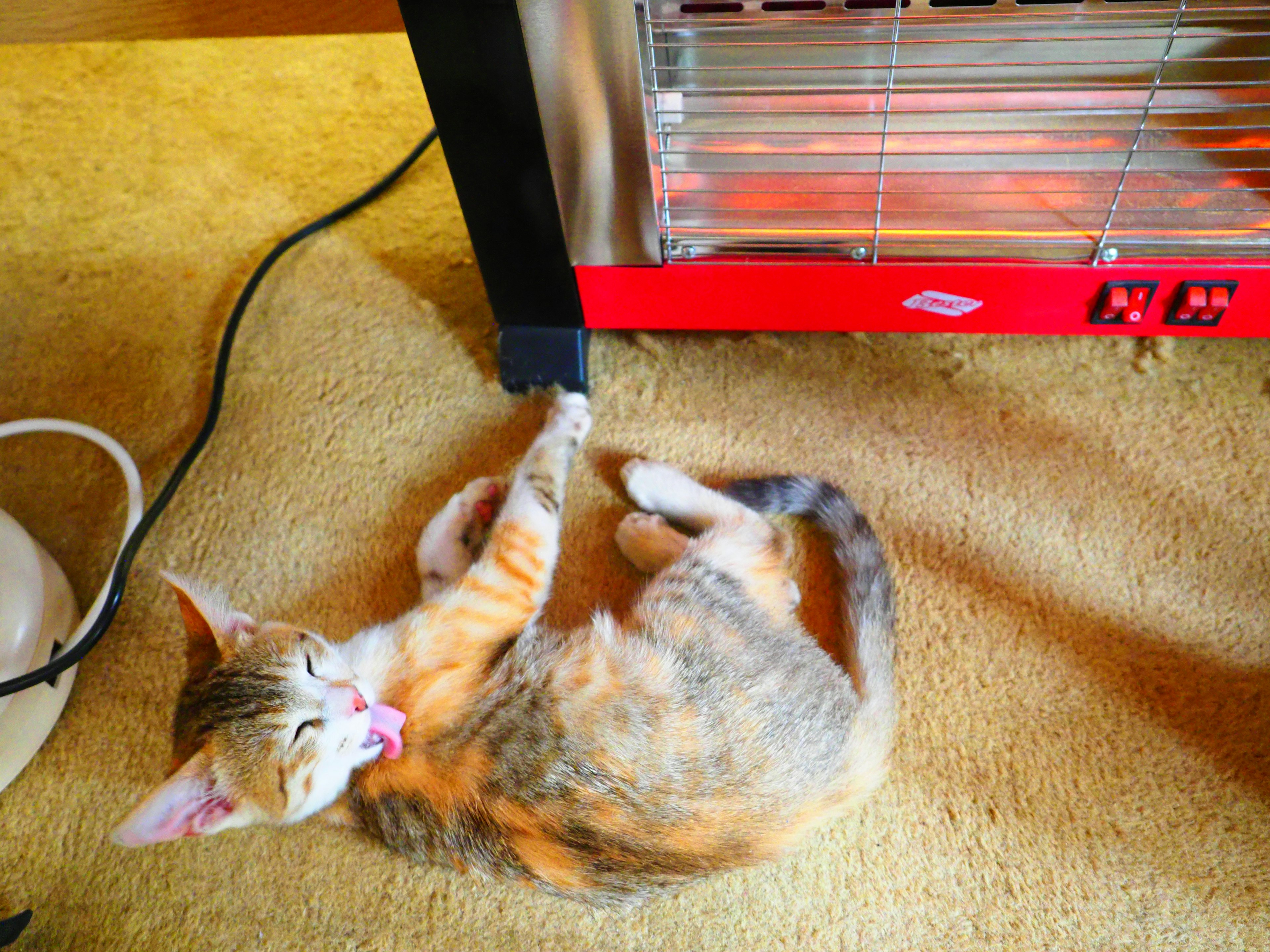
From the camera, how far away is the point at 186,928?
84cm

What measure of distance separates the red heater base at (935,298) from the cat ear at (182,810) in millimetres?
645

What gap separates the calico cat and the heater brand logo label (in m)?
0.31

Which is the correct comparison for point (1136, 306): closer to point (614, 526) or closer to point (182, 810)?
point (614, 526)

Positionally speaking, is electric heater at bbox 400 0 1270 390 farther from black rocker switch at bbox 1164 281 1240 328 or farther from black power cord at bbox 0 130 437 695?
black power cord at bbox 0 130 437 695

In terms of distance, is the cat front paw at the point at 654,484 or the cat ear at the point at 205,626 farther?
the cat front paw at the point at 654,484

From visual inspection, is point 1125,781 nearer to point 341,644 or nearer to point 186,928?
point 341,644

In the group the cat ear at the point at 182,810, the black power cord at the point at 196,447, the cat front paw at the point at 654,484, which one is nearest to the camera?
the cat ear at the point at 182,810

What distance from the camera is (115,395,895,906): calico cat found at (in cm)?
74

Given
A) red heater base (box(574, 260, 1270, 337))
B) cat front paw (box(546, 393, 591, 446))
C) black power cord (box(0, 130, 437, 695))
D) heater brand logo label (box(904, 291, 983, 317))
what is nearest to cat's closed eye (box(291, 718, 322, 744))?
black power cord (box(0, 130, 437, 695))

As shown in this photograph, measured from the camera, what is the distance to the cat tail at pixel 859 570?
861 mm

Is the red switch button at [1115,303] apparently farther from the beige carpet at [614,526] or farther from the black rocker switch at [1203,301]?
the beige carpet at [614,526]

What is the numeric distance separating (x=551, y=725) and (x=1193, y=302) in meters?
0.84

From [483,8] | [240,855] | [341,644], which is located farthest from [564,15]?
[240,855]

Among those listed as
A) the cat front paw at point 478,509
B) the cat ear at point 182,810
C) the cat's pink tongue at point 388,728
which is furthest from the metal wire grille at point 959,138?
the cat ear at point 182,810
